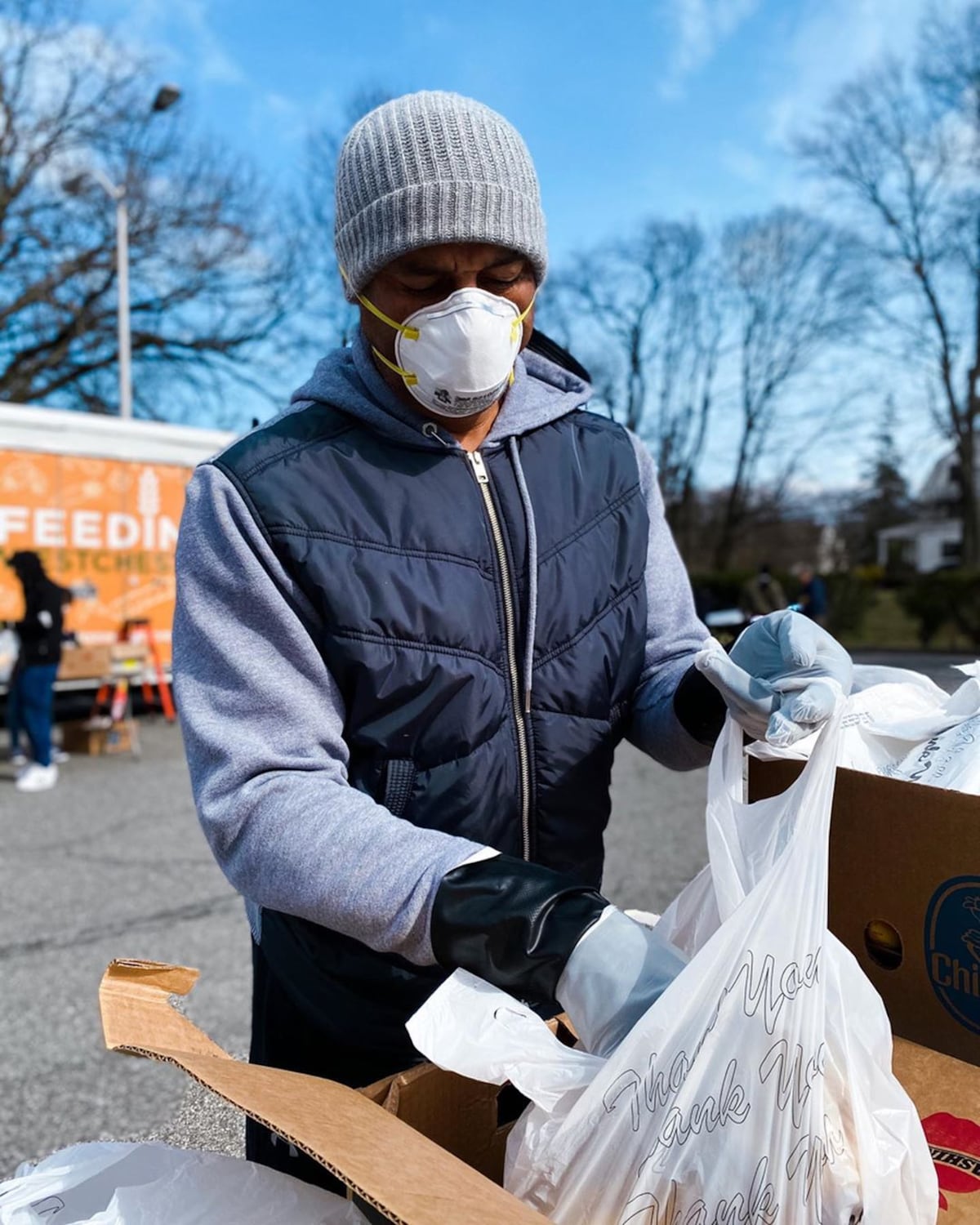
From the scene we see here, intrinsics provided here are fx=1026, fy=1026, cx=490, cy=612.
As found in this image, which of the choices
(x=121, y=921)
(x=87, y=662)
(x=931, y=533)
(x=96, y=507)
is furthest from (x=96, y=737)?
(x=931, y=533)

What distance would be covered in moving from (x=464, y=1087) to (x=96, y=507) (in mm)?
9911

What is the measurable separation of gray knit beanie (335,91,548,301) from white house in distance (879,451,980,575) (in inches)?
Answer: 1904

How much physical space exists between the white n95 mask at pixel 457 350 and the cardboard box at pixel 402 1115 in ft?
2.48

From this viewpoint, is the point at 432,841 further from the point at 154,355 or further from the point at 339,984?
the point at 154,355

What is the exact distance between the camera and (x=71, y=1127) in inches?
118

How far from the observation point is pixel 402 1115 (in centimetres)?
97

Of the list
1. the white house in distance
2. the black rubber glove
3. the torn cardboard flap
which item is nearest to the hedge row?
the black rubber glove

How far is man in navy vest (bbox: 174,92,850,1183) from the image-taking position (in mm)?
1020

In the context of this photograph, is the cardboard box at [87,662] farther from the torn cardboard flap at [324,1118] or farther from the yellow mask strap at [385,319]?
the torn cardboard flap at [324,1118]

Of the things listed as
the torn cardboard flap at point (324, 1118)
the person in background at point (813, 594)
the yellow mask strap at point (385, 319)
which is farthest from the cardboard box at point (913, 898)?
the person in background at point (813, 594)

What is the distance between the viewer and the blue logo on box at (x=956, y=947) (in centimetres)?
104

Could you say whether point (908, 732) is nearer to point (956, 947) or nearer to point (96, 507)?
point (956, 947)

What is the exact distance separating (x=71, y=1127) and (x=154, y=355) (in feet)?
62.2

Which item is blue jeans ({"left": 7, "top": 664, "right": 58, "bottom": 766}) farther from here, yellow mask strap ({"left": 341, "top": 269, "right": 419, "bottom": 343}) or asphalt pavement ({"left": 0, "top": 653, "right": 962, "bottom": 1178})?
yellow mask strap ({"left": 341, "top": 269, "right": 419, "bottom": 343})
